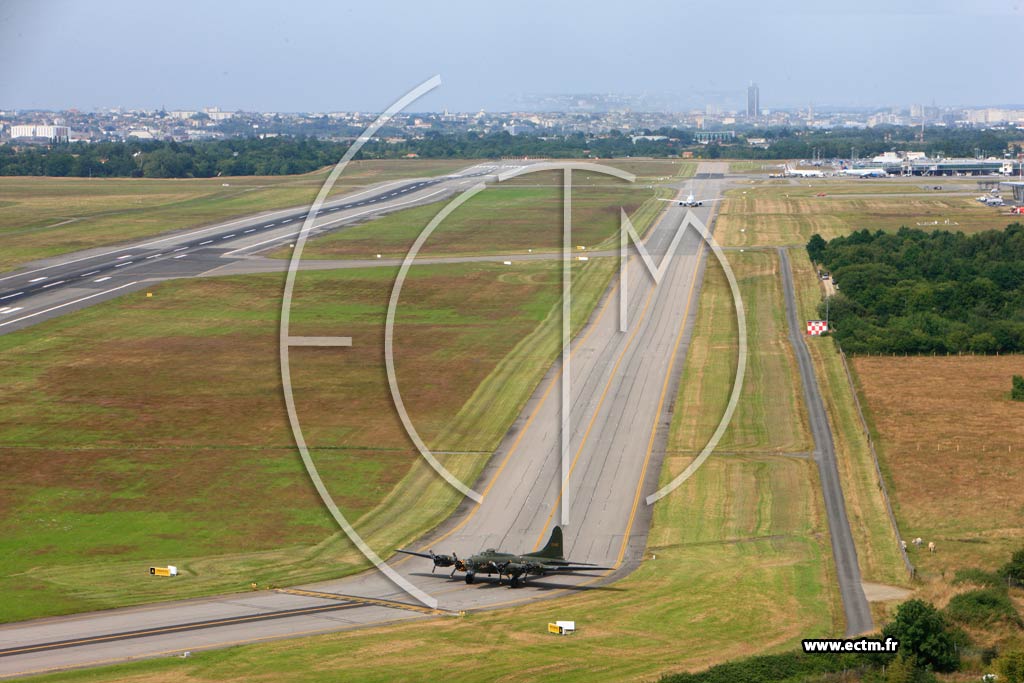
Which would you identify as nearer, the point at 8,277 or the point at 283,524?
the point at 283,524

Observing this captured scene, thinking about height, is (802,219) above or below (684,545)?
above

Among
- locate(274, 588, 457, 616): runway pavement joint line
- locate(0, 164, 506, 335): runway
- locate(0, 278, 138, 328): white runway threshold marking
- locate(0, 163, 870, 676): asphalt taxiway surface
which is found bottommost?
locate(274, 588, 457, 616): runway pavement joint line

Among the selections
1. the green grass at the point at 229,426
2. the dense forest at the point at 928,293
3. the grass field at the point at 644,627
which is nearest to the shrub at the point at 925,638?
the grass field at the point at 644,627

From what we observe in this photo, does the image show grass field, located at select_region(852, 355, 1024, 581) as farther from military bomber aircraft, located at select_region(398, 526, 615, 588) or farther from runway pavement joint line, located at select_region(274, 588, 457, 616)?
runway pavement joint line, located at select_region(274, 588, 457, 616)

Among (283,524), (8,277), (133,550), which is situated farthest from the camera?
(8,277)

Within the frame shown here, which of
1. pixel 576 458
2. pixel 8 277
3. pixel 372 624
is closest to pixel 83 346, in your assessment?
pixel 8 277

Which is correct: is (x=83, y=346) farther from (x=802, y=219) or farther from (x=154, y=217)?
(x=802, y=219)

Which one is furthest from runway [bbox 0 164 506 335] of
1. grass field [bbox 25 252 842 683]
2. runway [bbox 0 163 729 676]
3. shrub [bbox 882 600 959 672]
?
shrub [bbox 882 600 959 672]
